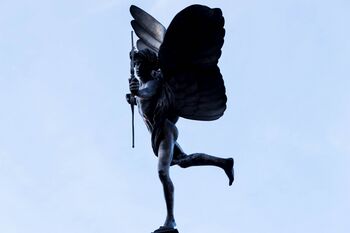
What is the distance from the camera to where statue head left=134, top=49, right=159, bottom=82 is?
1903cm

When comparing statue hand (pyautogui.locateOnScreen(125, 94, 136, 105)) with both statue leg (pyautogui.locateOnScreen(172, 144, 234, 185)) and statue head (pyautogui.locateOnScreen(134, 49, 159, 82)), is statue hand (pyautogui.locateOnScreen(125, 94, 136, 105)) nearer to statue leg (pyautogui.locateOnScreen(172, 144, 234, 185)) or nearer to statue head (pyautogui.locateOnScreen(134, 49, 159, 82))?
statue head (pyautogui.locateOnScreen(134, 49, 159, 82))

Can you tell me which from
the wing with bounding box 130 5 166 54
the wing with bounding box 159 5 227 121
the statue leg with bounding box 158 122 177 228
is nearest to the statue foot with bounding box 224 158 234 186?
the statue leg with bounding box 158 122 177 228

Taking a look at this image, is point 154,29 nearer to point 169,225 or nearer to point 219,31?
point 219,31

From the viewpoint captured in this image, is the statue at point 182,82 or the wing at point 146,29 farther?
the wing at point 146,29

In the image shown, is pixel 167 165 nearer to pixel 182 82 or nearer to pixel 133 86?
pixel 133 86

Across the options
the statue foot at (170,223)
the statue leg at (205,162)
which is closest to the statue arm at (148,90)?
the statue leg at (205,162)

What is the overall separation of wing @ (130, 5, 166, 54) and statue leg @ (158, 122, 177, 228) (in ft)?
7.60

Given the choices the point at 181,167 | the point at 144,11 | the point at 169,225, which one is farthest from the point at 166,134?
the point at 144,11

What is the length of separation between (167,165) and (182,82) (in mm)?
1646

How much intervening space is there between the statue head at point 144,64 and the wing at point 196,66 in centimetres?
22

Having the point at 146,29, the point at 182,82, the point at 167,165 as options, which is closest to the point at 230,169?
the point at 167,165

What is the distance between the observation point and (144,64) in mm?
19062

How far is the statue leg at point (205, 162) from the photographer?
722 inches

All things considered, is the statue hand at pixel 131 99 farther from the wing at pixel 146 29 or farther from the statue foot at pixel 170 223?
the statue foot at pixel 170 223
